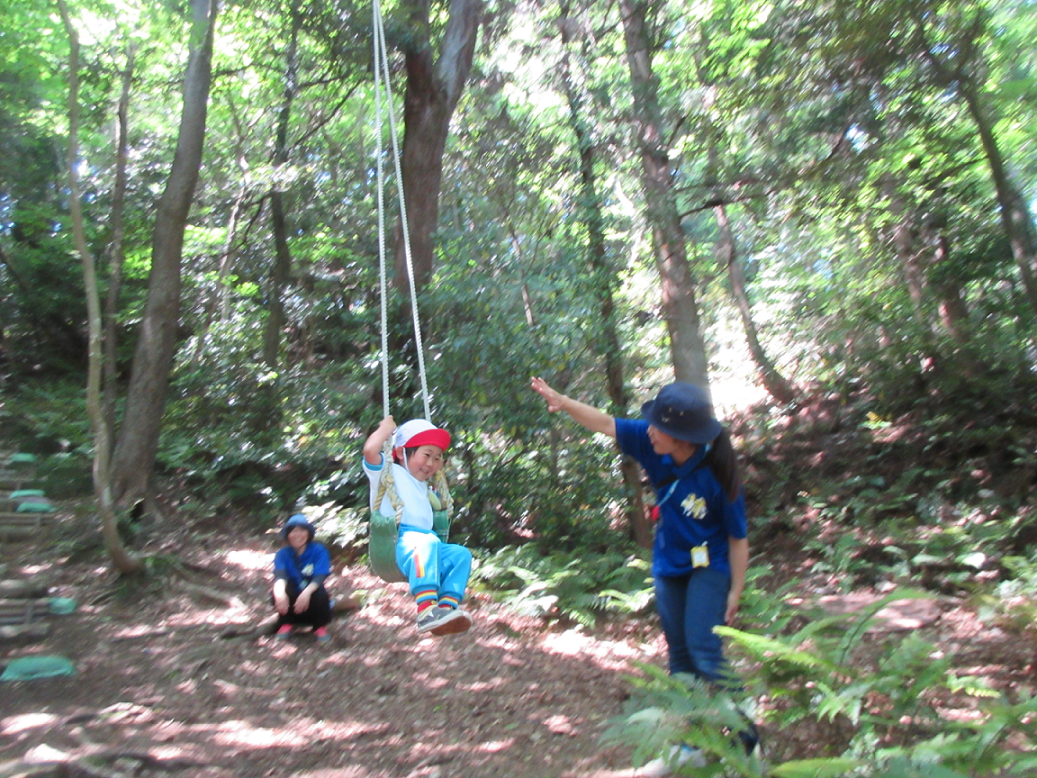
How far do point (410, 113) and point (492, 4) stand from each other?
2946 millimetres

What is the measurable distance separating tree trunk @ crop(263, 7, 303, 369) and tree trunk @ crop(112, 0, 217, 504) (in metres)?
2.73

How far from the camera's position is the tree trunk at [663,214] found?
10492 mm

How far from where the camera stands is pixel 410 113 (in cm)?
997

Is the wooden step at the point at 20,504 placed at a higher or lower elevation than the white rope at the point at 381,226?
lower

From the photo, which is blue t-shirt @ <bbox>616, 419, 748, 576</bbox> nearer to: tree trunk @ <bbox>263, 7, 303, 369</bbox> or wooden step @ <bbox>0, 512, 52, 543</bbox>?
wooden step @ <bbox>0, 512, 52, 543</bbox>

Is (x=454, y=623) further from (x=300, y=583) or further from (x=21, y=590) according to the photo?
(x=21, y=590)

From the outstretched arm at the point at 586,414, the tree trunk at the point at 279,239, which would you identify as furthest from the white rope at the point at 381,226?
the tree trunk at the point at 279,239

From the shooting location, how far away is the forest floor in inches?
187

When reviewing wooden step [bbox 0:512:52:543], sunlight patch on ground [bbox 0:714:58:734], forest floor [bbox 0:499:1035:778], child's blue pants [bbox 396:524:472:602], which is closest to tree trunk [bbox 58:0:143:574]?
forest floor [bbox 0:499:1035:778]

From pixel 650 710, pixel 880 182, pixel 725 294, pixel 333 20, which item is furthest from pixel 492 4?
pixel 650 710

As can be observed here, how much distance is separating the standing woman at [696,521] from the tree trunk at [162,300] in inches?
268

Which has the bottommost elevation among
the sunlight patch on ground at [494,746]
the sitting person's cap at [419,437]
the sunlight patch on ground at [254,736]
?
the sunlight patch on ground at [494,746]

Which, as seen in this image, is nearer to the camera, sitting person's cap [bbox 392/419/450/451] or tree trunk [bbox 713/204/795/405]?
sitting person's cap [bbox 392/419/450/451]

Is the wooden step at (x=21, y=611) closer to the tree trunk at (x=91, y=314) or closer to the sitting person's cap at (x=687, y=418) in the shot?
the tree trunk at (x=91, y=314)
